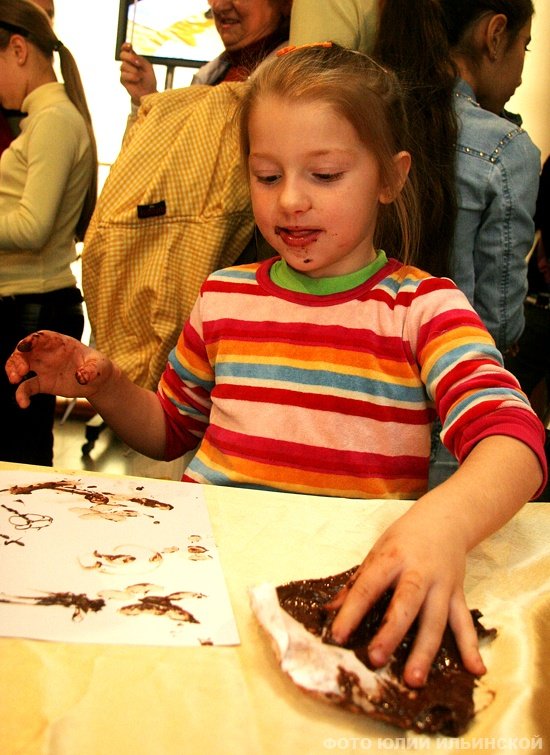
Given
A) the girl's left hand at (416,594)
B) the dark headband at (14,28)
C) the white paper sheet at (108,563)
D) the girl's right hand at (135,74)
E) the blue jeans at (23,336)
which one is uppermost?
the dark headband at (14,28)

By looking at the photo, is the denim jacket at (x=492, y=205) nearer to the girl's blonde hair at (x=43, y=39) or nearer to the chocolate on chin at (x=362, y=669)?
the chocolate on chin at (x=362, y=669)

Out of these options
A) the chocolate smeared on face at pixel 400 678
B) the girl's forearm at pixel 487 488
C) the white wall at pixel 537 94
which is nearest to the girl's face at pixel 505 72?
the girl's forearm at pixel 487 488

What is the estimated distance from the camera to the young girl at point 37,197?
77.5 inches

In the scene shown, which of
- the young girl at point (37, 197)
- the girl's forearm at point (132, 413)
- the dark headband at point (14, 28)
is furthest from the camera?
the dark headband at point (14, 28)

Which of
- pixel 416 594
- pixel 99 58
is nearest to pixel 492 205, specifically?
pixel 416 594

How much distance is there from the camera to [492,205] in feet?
4.59

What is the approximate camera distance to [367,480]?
0.98 meters

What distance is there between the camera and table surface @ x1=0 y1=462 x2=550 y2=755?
1.48 feet

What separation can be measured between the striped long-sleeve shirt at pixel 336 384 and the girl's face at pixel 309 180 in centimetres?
8

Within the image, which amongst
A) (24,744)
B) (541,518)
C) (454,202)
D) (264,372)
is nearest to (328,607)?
(24,744)

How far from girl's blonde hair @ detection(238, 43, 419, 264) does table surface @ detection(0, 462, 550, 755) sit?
0.61 metres

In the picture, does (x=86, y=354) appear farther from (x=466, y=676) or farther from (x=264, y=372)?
(x=466, y=676)

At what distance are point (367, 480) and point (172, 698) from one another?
21.0 inches

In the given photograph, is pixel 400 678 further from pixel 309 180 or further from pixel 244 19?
pixel 244 19
